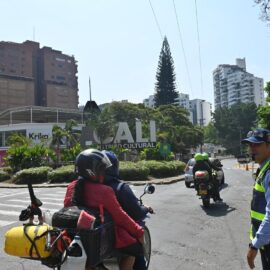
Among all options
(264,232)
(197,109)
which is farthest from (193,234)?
(197,109)

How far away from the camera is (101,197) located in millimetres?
3539

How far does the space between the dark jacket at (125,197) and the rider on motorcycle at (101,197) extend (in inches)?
7.5

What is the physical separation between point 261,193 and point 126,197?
1.21 meters

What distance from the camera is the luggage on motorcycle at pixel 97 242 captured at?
10.4 ft

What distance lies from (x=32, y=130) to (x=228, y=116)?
5918cm

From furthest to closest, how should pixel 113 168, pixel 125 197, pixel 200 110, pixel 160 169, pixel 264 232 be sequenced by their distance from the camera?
pixel 200 110
pixel 160 169
pixel 113 168
pixel 125 197
pixel 264 232

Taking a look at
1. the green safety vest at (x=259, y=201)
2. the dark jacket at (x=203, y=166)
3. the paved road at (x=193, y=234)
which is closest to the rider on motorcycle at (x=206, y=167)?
the dark jacket at (x=203, y=166)

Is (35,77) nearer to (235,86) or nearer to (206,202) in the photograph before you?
(235,86)

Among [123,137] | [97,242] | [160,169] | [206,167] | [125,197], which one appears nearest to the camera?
[97,242]

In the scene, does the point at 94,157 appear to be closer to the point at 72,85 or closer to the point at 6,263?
the point at 6,263

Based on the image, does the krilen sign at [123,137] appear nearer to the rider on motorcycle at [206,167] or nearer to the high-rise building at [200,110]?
the rider on motorcycle at [206,167]

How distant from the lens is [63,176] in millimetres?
24656

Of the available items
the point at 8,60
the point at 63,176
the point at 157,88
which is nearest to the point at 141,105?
the point at 157,88

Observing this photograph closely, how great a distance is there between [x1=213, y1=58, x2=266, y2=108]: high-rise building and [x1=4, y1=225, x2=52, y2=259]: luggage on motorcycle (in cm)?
13915
